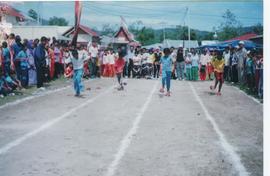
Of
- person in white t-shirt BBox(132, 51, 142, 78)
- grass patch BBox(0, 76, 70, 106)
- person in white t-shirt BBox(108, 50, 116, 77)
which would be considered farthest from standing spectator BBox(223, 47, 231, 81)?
person in white t-shirt BBox(108, 50, 116, 77)

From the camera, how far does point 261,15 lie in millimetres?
6926

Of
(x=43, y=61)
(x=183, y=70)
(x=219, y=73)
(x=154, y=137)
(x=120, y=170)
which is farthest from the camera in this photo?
(x=183, y=70)

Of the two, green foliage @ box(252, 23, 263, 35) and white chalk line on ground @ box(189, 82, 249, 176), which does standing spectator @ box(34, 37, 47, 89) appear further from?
green foliage @ box(252, 23, 263, 35)

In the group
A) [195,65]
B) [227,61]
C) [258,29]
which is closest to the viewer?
[258,29]

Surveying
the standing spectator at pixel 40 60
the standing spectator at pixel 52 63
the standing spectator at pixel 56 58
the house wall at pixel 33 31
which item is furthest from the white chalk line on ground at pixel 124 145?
the house wall at pixel 33 31

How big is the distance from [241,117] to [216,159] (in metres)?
3.58

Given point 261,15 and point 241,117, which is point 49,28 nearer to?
point 241,117

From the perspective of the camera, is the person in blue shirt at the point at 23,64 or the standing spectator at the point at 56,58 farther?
the standing spectator at the point at 56,58

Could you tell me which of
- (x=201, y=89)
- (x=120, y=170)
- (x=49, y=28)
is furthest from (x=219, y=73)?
(x=49, y=28)

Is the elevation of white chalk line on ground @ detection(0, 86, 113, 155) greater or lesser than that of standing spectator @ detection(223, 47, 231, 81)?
lesser

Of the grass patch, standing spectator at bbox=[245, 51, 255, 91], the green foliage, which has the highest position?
the green foliage

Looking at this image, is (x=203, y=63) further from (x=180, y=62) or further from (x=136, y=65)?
(x=136, y=65)

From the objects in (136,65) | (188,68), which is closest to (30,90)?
(136,65)

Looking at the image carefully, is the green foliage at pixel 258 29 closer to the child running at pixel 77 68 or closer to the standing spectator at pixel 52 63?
the child running at pixel 77 68
